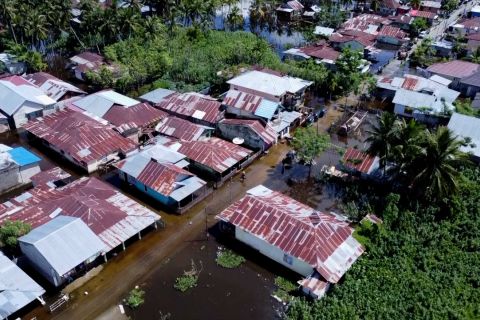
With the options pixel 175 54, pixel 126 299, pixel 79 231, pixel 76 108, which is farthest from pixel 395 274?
pixel 175 54

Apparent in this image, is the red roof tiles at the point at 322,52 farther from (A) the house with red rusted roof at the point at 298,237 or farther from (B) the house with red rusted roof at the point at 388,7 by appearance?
(A) the house with red rusted roof at the point at 298,237

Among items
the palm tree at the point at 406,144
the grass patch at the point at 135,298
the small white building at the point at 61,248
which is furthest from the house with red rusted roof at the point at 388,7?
the grass patch at the point at 135,298

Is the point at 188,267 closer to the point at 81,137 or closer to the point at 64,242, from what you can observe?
the point at 64,242

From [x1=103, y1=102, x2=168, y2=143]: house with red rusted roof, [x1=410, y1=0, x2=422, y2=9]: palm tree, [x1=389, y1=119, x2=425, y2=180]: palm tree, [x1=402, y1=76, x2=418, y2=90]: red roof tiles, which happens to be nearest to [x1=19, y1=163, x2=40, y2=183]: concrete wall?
[x1=103, y1=102, x2=168, y2=143]: house with red rusted roof

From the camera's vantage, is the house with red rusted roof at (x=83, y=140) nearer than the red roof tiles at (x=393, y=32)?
Yes

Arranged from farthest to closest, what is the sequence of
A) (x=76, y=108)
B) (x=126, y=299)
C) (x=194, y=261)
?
(x=76, y=108) → (x=194, y=261) → (x=126, y=299)

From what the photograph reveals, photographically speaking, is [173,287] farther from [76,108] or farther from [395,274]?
[76,108]
